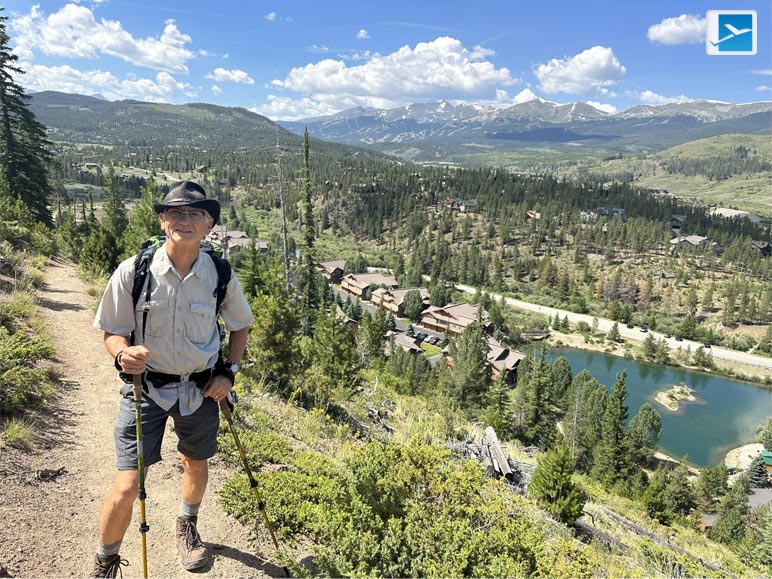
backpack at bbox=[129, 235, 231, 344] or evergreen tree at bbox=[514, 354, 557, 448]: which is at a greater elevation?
backpack at bbox=[129, 235, 231, 344]

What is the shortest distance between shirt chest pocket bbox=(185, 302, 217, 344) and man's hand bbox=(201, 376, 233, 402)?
0.32 m

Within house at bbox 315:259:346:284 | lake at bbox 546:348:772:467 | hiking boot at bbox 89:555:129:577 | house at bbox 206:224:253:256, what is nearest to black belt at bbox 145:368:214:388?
hiking boot at bbox 89:555:129:577

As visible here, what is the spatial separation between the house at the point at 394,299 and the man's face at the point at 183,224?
62978 mm

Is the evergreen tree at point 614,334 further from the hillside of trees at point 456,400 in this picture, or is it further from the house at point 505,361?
the house at point 505,361

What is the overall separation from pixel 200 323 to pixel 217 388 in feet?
1.71

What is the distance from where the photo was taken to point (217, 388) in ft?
10.4

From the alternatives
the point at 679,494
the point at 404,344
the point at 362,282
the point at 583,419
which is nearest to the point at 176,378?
the point at 679,494

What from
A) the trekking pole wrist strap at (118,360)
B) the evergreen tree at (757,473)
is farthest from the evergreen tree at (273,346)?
the evergreen tree at (757,473)

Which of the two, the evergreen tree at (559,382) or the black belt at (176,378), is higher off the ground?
the black belt at (176,378)

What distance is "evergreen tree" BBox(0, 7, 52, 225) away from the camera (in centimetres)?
2483

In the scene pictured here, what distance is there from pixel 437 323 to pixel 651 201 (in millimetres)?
99724

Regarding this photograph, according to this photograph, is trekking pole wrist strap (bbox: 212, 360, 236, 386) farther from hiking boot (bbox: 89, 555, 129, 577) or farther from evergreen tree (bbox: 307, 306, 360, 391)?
evergreen tree (bbox: 307, 306, 360, 391)

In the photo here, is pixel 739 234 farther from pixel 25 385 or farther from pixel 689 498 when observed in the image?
pixel 25 385

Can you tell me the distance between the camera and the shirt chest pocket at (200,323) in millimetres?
3006
